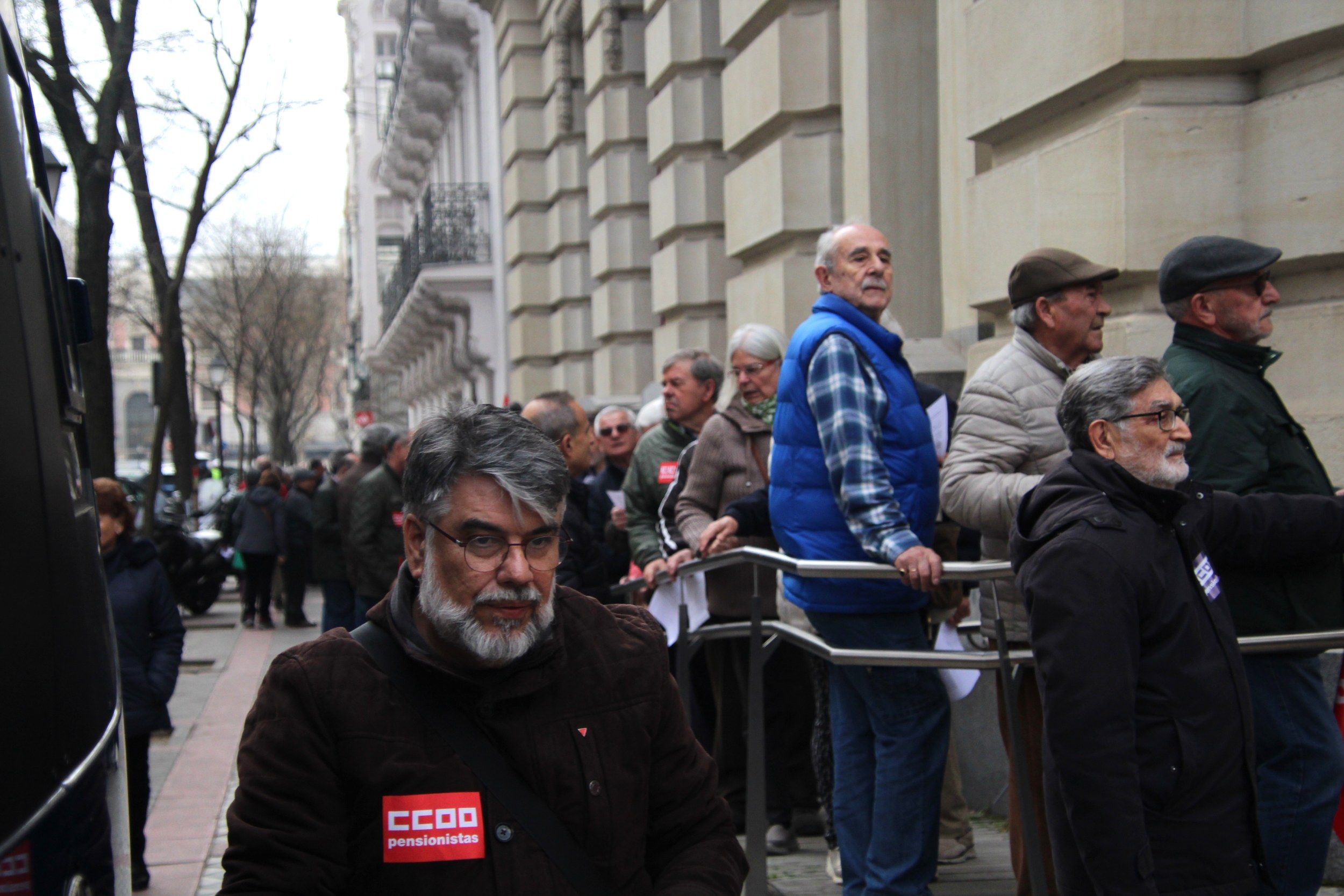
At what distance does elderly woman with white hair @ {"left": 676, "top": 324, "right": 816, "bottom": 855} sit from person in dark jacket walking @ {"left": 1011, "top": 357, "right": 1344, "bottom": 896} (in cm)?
234

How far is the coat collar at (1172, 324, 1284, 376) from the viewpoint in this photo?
12.6 ft

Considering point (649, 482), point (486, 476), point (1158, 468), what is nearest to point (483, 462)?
point (486, 476)

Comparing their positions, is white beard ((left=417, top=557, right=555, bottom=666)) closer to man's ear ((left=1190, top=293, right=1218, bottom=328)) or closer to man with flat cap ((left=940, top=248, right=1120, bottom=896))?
man with flat cap ((left=940, top=248, right=1120, bottom=896))

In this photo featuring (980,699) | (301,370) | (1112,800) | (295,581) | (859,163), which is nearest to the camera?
(1112,800)

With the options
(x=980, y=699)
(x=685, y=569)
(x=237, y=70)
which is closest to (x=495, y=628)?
(x=685, y=569)

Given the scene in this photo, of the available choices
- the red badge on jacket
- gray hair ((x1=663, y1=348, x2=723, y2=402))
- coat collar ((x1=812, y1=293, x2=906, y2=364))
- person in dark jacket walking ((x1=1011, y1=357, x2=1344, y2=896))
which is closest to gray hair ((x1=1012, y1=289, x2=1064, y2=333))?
coat collar ((x1=812, y1=293, x2=906, y2=364))

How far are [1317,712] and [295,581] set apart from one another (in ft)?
46.8

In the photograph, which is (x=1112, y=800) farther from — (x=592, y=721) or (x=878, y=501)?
(x=878, y=501)

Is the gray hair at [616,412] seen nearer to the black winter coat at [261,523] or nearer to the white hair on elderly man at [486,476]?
the white hair on elderly man at [486,476]

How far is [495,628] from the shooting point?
2441 millimetres

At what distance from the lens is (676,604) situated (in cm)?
604

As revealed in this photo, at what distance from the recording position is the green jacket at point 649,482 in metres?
6.56

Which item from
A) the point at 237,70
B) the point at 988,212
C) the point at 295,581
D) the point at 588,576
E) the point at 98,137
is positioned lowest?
the point at 295,581

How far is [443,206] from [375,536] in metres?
12.9
